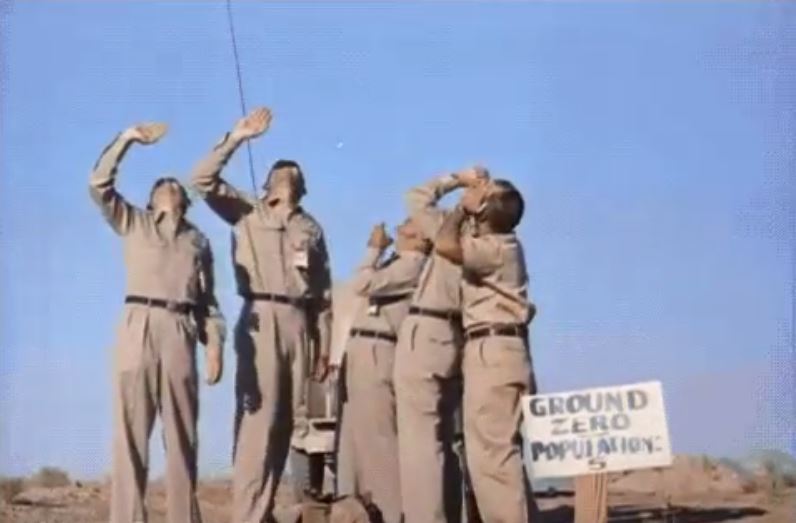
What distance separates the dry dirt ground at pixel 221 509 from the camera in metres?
7.61

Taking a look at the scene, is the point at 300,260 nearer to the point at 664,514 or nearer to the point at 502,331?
the point at 502,331

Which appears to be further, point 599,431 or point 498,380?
point 498,380

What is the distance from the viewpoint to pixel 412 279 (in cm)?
739

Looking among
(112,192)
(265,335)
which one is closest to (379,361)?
(265,335)

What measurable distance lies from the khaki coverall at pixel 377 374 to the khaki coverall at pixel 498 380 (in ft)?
2.90

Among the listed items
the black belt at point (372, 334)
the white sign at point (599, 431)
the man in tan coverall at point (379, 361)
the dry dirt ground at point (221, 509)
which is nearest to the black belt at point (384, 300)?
the man in tan coverall at point (379, 361)

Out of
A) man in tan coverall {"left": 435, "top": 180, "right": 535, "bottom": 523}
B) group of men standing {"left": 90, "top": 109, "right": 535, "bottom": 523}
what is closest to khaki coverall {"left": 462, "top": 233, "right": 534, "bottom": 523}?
man in tan coverall {"left": 435, "top": 180, "right": 535, "bottom": 523}

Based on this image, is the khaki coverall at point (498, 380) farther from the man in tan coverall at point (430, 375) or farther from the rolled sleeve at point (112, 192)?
the rolled sleeve at point (112, 192)

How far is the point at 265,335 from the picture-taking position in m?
7.17

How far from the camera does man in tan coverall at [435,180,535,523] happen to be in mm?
6430

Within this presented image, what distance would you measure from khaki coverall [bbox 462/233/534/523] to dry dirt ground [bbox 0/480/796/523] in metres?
1.30

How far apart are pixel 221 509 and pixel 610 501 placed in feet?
6.06

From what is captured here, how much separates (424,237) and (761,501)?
2.06m

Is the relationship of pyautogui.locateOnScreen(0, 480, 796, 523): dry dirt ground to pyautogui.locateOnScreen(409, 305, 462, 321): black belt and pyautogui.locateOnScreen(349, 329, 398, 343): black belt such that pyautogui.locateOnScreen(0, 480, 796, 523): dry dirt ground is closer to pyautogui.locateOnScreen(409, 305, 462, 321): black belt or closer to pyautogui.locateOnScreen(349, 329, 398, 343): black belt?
pyautogui.locateOnScreen(349, 329, 398, 343): black belt
